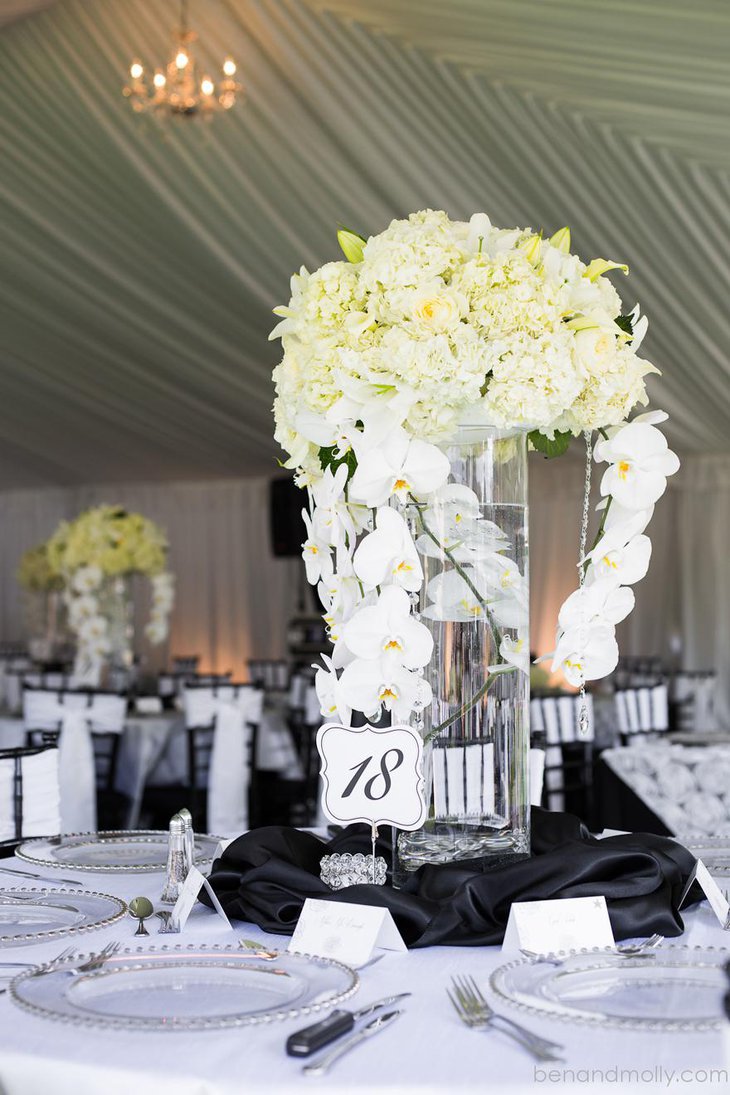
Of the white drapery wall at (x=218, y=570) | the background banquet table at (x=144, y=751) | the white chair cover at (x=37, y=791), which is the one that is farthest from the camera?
the white drapery wall at (x=218, y=570)

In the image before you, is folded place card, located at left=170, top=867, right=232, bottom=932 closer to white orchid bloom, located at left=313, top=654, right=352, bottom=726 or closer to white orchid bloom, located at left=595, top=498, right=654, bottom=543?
white orchid bloom, located at left=313, top=654, right=352, bottom=726

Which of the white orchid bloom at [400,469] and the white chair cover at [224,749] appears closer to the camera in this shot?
the white orchid bloom at [400,469]

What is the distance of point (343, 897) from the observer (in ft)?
4.53

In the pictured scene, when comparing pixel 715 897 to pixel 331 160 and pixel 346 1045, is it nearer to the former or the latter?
pixel 346 1045

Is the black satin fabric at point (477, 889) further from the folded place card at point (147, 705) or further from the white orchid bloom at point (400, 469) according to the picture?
the folded place card at point (147, 705)

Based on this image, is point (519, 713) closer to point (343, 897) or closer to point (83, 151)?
point (343, 897)

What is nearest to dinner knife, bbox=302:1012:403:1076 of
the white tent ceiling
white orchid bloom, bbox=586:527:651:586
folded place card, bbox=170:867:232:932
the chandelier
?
folded place card, bbox=170:867:232:932

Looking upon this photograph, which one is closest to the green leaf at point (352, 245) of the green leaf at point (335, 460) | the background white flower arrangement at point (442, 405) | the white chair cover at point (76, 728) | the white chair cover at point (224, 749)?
the background white flower arrangement at point (442, 405)

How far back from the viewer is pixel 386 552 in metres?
1.43

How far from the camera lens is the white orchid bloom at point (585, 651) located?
4.95 feet

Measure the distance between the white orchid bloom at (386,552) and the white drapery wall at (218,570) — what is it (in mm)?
11564

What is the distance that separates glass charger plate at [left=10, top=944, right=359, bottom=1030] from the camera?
107 centimetres

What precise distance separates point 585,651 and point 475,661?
0.13 meters

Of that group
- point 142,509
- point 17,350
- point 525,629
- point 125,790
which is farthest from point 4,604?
point 525,629
